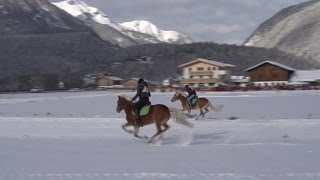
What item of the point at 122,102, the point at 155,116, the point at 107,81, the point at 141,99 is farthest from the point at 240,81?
the point at 155,116

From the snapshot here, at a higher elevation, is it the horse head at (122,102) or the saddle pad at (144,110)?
the horse head at (122,102)

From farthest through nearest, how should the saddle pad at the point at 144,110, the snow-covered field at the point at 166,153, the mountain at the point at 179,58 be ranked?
the mountain at the point at 179,58, the saddle pad at the point at 144,110, the snow-covered field at the point at 166,153

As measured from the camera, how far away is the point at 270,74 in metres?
103

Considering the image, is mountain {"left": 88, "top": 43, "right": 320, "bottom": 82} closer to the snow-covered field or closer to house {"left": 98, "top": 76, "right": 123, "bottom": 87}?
house {"left": 98, "top": 76, "right": 123, "bottom": 87}

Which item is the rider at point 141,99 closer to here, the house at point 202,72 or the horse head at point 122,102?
the horse head at point 122,102

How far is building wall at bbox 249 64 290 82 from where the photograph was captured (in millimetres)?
102000

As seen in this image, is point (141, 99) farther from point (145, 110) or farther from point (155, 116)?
point (155, 116)

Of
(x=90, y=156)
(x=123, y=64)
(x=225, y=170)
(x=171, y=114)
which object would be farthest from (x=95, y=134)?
(x=123, y=64)

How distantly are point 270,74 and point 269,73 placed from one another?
1.00 ft

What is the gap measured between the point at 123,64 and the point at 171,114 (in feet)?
509

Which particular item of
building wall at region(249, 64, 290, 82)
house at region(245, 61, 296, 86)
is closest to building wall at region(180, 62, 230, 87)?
building wall at region(249, 64, 290, 82)

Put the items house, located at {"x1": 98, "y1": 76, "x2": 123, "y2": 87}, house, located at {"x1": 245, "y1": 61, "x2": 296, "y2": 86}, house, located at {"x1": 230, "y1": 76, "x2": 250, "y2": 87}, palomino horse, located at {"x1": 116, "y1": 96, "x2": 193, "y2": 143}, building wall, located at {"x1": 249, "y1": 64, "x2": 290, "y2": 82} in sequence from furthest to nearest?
house, located at {"x1": 98, "y1": 76, "x2": 123, "y2": 87}
house, located at {"x1": 230, "y1": 76, "x2": 250, "y2": 87}
building wall, located at {"x1": 249, "y1": 64, "x2": 290, "y2": 82}
house, located at {"x1": 245, "y1": 61, "x2": 296, "y2": 86}
palomino horse, located at {"x1": 116, "y1": 96, "x2": 193, "y2": 143}

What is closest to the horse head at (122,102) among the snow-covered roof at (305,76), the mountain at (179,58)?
the snow-covered roof at (305,76)

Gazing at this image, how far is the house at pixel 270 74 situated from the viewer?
101875 millimetres
